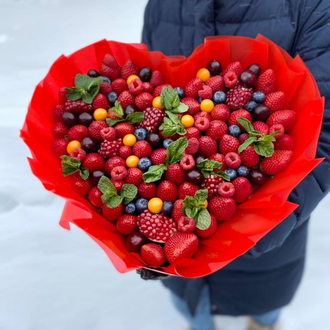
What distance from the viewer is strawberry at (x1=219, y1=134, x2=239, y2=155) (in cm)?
75

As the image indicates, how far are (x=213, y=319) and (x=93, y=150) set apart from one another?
0.89 m

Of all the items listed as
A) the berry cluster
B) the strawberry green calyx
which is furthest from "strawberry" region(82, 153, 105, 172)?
the strawberry green calyx

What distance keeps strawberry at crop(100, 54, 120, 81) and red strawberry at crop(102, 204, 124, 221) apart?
0.36 m

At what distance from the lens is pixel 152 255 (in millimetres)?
676

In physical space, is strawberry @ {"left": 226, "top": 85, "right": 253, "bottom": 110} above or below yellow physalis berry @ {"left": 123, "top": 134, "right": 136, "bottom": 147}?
above

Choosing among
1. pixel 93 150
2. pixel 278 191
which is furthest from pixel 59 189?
pixel 278 191

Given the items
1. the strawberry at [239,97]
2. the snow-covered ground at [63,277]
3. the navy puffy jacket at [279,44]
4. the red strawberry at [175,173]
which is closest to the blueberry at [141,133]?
the red strawberry at [175,173]

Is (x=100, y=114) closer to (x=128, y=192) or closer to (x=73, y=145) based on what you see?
(x=73, y=145)

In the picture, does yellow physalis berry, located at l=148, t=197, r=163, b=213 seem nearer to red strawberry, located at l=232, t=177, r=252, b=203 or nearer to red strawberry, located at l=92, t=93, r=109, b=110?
red strawberry, located at l=232, t=177, r=252, b=203

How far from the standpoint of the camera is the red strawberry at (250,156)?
2.40 feet

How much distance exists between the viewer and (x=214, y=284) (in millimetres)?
1128

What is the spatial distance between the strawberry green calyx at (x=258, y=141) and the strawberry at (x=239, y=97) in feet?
0.24

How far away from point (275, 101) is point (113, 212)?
441 mm

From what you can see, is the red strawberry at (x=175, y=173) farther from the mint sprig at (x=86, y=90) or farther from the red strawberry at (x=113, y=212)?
the mint sprig at (x=86, y=90)
